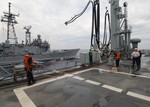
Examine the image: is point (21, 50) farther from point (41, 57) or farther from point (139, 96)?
point (139, 96)

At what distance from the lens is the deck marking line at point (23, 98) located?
143 inches

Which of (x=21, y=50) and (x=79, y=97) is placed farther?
(x=21, y=50)

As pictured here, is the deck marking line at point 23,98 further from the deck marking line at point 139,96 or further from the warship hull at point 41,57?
the warship hull at point 41,57

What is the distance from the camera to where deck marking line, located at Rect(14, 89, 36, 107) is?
3.63 metres

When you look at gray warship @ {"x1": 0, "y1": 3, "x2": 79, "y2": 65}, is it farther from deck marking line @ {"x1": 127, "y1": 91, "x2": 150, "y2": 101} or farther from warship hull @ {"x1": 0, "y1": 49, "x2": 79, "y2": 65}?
Answer: deck marking line @ {"x1": 127, "y1": 91, "x2": 150, "y2": 101}

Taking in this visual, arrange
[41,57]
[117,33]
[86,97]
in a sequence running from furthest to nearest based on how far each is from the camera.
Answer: [41,57] → [117,33] → [86,97]

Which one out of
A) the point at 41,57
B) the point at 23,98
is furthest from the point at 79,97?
the point at 41,57

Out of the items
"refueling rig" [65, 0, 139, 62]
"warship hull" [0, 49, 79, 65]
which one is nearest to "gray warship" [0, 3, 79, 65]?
"warship hull" [0, 49, 79, 65]

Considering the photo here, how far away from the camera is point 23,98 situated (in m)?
4.09

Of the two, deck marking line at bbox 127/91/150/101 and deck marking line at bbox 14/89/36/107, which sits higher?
deck marking line at bbox 127/91/150/101

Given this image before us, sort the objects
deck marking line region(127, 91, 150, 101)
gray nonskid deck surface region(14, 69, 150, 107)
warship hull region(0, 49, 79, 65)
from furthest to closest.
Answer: warship hull region(0, 49, 79, 65)
deck marking line region(127, 91, 150, 101)
gray nonskid deck surface region(14, 69, 150, 107)

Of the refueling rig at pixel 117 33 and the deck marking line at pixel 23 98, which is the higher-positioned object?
the refueling rig at pixel 117 33

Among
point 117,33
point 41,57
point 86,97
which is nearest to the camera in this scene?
point 86,97

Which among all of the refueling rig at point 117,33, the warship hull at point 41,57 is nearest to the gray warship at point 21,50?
the warship hull at point 41,57
